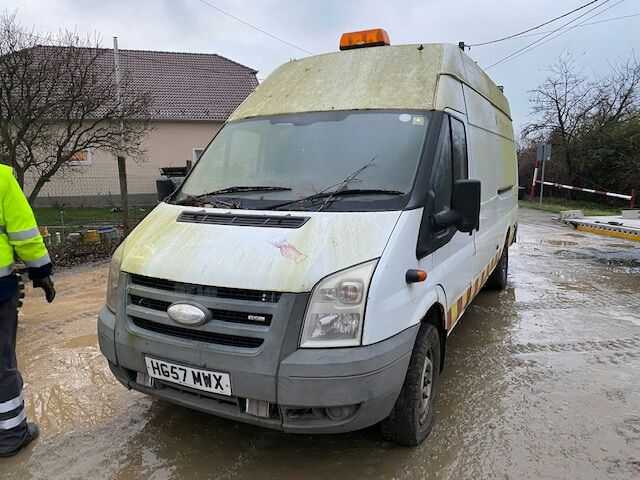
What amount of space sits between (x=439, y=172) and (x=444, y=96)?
26.4 inches

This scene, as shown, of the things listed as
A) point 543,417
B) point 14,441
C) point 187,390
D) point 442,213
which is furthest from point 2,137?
point 543,417

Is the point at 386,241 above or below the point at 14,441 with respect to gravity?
above

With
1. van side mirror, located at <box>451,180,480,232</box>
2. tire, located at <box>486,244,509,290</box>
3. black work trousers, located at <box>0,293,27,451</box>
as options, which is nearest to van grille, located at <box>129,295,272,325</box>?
black work trousers, located at <box>0,293,27,451</box>

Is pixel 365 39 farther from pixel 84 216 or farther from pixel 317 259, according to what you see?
pixel 84 216

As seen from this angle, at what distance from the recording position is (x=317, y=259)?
8.03 ft

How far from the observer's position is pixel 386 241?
8.36 ft

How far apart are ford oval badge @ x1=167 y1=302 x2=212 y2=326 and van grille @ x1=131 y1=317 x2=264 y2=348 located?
72mm

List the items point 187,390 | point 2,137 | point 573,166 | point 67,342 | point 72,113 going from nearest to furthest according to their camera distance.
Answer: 1. point 187,390
2. point 67,342
3. point 2,137
4. point 72,113
5. point 573,166

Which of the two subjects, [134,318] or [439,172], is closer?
[134,318]

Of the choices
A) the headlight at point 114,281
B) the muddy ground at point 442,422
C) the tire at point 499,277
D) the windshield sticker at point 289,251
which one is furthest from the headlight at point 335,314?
the tire at point 499,277

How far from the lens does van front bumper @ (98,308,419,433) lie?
233 centimetres

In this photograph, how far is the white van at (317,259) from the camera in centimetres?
238

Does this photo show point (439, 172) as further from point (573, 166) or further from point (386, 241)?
point (573, 166)

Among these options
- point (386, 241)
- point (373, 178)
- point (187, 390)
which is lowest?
point (187, 390)
